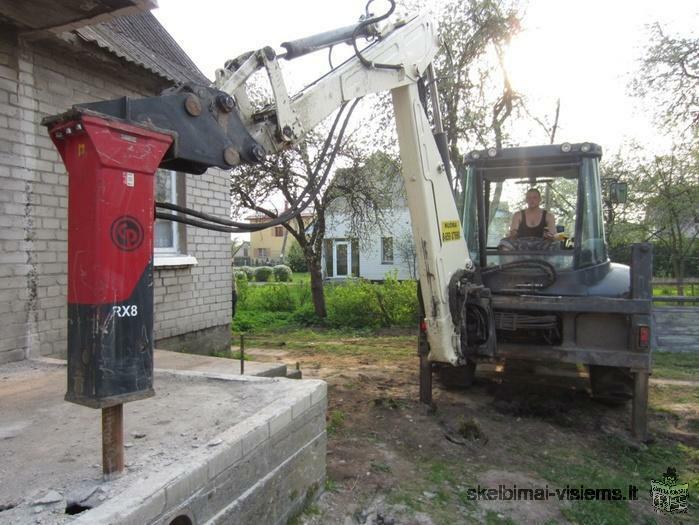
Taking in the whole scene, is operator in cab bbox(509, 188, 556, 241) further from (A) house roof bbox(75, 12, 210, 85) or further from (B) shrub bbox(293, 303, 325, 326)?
(B) shrub bbox(293, 303, 325, 326)

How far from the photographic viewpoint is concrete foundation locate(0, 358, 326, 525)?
6.75ft

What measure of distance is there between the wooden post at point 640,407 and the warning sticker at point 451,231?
2.06 meters

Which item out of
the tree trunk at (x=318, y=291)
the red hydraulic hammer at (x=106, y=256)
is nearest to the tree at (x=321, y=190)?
the tree trunk at (x=318, y=291)

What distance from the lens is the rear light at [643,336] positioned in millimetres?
4582

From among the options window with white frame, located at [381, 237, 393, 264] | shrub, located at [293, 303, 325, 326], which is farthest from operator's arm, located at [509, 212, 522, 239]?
window with white frame, located at [381, 237, 393, 264]

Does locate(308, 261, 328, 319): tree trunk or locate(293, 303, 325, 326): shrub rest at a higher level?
locate(308, 261, 328, 319): tree trunk

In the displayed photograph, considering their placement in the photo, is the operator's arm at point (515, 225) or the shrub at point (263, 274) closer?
the operator's arm at point (515, 225)

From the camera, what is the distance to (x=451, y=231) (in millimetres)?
4988

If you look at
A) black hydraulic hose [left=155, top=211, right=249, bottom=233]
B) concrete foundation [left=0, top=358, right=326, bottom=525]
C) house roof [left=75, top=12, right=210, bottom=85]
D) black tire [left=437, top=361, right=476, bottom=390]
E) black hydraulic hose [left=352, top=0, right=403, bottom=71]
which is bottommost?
black tire [left=437, top=361, right=476, bottom=390]

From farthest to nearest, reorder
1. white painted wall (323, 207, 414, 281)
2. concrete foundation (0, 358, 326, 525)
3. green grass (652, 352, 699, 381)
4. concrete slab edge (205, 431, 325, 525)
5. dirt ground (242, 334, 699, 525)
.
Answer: white painted wall (323, 207, 414, 281) < green grass (652, 352, 699, 381) < dirt ground (242, 334, 699, 525) < concrete slab edge (205, 431, 325, 525) < concrete foundation (0, 358, 326, 525)

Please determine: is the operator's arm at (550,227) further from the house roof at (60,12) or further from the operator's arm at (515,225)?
the house roof at (60,12)

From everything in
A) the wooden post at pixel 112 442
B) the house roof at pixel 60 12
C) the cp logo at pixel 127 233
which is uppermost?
the house roof at pixel 60 12

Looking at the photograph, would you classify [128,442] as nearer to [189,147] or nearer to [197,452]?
[197,452]

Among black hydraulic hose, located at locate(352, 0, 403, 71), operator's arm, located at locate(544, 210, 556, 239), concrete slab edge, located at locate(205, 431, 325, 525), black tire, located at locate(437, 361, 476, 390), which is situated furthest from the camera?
black tire, located at locate(437, 361, 476, 390)
